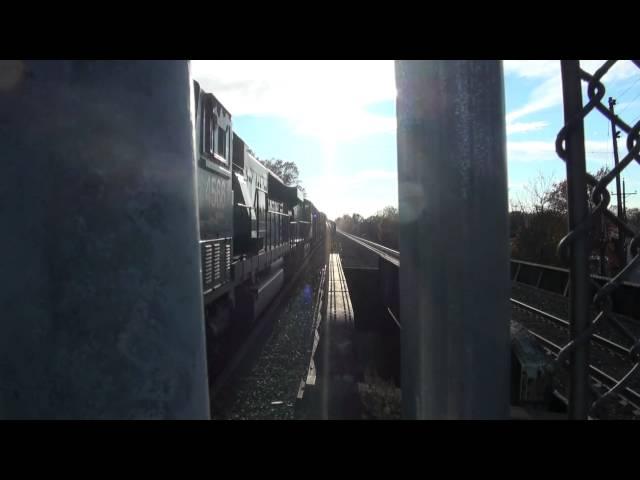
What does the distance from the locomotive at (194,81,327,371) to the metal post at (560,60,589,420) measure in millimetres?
2495

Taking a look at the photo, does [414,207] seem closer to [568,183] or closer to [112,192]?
[568,183]

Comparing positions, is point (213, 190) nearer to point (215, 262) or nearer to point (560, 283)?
point (215, 262)

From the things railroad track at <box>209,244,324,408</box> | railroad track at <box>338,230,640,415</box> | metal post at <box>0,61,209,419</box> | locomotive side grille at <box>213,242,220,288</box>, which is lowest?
railroad track at <box>338,230,640,415</box>

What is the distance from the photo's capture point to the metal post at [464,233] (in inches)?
32.6

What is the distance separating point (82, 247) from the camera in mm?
814

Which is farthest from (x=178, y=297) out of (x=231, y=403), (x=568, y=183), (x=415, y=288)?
(x=231, y=403)

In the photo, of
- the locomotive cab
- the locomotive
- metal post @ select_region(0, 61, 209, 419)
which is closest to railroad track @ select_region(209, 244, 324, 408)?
the locomotive

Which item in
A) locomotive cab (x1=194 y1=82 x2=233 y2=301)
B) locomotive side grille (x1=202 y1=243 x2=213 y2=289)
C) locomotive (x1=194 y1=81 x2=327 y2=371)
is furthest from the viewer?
locomotive (x1=194 y1=81 x2=327 y2=371)

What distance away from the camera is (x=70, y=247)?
811mm

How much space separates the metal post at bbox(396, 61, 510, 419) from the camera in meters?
0.83

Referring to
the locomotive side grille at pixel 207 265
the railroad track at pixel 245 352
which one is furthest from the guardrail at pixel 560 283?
the locomotive side grille at pixel 207 265

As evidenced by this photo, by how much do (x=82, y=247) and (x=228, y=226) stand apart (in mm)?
6707

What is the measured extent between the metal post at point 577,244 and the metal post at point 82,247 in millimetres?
870

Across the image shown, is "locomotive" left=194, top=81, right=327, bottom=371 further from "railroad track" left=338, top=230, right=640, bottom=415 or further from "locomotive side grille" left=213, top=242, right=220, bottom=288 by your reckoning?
"railroad track" left=338, top=230, right=640, bottom=415
